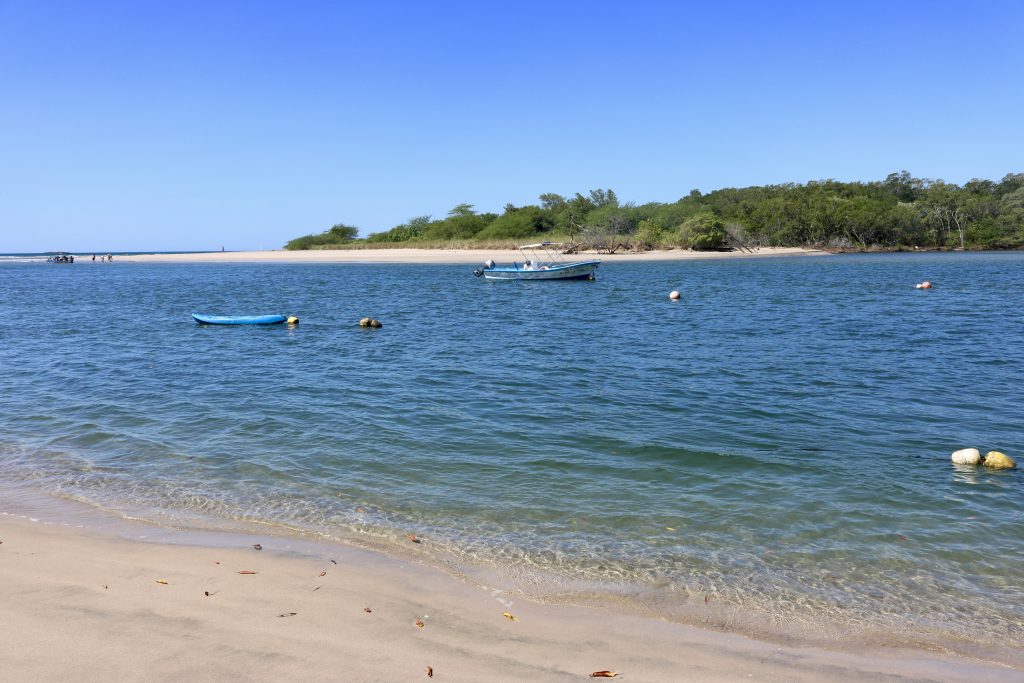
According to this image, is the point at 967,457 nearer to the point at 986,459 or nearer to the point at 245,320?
the point at 986,459

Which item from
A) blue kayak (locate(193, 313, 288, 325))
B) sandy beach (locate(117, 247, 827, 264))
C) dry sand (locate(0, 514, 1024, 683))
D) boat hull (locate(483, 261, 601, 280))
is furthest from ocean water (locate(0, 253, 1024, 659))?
sandy beach (locate(117, 247, 827, 264))

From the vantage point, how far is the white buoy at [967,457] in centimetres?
999

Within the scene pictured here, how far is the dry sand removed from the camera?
190 inches

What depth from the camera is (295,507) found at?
8672mm

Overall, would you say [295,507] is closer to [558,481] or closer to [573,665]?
[558,481]

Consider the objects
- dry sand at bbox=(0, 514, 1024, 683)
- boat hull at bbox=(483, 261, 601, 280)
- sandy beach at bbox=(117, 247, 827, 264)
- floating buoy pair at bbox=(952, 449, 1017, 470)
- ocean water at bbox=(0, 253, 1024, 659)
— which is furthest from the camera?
sandy beach at bbox=(117, 247, 827, 264)

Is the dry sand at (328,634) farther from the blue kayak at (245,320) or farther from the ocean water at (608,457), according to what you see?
the blue kayak at (245,320)

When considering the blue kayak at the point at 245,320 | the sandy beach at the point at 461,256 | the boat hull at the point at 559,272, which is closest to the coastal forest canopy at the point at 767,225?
the sandy beach at the point at 461,256

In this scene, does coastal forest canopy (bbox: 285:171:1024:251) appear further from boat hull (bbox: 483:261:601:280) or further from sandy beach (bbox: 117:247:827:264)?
boat hull (bbox: 483:261:601:280)

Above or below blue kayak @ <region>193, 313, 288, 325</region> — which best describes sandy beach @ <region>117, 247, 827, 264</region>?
above

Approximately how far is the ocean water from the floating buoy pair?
209mm

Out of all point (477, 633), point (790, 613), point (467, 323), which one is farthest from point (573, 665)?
point (467, 323)

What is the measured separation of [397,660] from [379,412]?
893 centimetres

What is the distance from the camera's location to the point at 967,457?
1000 centimetres
